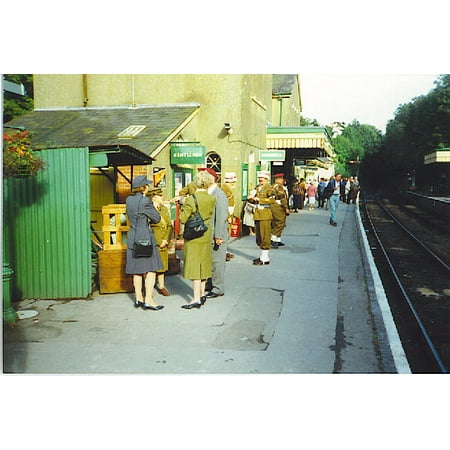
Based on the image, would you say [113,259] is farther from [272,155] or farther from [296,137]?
[296,137]

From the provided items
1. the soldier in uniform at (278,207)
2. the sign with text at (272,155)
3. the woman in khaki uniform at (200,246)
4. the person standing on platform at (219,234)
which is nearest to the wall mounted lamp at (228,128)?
the sign with text at (272,155)

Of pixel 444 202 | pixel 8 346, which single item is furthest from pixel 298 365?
pixel 444 202

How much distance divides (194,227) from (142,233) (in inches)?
25.9

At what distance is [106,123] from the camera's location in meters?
11.8

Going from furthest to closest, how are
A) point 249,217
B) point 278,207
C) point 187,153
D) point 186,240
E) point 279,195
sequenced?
point 249,217 < point 187,153 < point 278,207 < point 279,195 < point 186,240

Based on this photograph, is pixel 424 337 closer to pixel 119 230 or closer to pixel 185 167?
pixel 119 230

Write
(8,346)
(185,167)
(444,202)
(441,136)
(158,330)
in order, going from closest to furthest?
(8,346)
(158,330)
(185,167)
(441,136)
(444,202)

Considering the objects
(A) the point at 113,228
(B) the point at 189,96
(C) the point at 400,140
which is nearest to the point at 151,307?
(A) the point at 113,228

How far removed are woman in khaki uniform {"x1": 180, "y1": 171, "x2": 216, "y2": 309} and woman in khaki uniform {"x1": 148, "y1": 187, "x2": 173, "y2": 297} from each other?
0.48m

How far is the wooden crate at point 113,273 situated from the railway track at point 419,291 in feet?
12.7

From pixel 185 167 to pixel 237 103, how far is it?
7.57 feet

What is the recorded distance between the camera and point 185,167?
13.1 m

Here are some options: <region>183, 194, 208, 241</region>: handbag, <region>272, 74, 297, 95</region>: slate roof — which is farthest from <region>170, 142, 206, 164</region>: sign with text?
<region>272, 74, 297, 95</region>: slate roof

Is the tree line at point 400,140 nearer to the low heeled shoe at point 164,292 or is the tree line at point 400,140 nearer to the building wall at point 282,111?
the low heeled shoe at point 164,292
